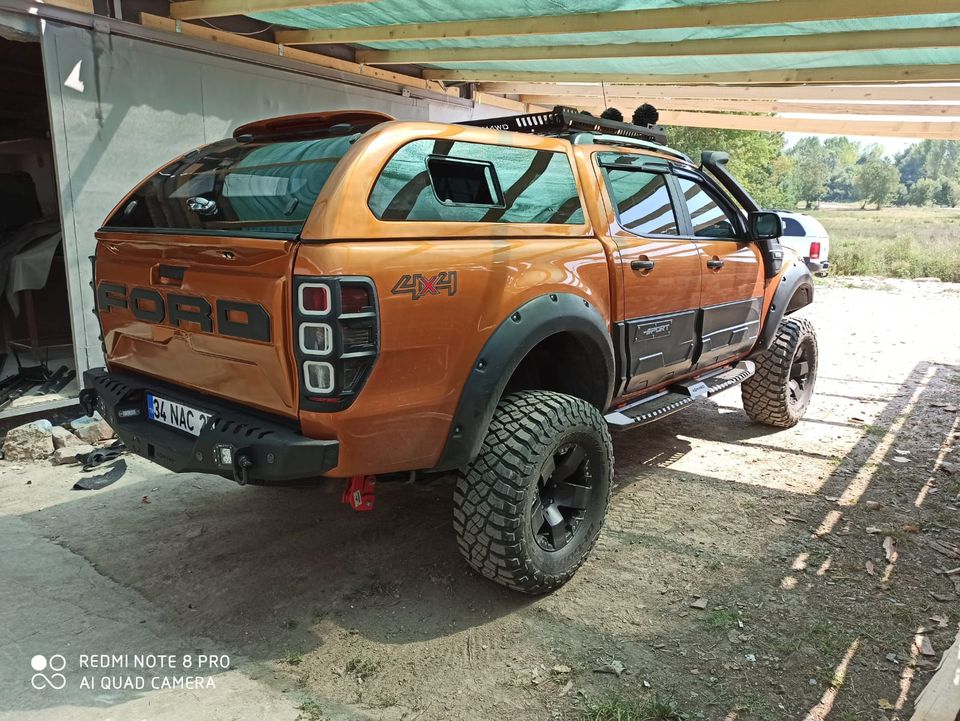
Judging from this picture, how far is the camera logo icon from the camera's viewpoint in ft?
8.19

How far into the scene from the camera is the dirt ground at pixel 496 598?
96.8 inches

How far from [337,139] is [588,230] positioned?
50.4 inches

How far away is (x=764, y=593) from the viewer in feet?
10.2

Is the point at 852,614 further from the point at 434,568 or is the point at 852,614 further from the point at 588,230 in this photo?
the point at 588,230

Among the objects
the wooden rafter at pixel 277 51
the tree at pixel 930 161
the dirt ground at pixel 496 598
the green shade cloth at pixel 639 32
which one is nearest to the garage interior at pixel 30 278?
the wooden rafter at pixel 277 51

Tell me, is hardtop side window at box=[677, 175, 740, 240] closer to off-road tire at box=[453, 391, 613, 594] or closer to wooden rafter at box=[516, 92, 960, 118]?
off-road tire at box=[453, 391, 613, 594]

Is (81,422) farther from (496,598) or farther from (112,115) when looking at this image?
(496,598)

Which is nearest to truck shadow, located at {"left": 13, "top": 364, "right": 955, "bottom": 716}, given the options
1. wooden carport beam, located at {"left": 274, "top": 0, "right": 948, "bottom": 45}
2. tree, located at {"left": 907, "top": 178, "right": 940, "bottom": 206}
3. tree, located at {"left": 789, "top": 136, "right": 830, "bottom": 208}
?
wooden carport beam, located at {"left": 274, "top": 0, "right": 948, "bottom": 45}


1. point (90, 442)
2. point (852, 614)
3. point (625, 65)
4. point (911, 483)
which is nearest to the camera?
point (852, 614)

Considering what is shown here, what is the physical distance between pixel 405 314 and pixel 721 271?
8.50ft

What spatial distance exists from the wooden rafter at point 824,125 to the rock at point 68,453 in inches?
356

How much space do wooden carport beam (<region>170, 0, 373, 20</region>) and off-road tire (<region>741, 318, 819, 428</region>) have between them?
394 cm

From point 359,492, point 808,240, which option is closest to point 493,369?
point 359,492

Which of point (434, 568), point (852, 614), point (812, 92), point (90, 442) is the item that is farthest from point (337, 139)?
point (812, 92)
